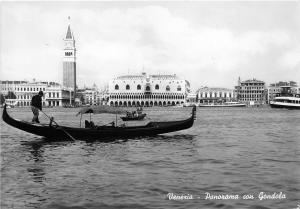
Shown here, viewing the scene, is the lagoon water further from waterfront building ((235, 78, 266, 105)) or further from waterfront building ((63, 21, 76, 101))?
waterfront building ((235, 78, 266, 105))

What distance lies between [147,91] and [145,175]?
93.3 m

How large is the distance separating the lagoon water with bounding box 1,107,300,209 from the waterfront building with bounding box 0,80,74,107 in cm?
8635

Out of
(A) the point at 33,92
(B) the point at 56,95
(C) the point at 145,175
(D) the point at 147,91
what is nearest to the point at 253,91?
(D) the point at 147,91

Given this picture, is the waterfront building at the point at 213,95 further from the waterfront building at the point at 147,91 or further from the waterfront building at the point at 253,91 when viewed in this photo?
the waterfront building at the point at 253,91

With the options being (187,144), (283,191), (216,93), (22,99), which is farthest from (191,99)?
(283,191)

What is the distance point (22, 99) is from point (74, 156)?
3517 inches

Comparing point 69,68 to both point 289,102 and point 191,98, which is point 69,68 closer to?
point 191,98

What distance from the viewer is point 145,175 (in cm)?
828

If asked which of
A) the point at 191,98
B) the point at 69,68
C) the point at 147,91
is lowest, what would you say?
the point at 191,98

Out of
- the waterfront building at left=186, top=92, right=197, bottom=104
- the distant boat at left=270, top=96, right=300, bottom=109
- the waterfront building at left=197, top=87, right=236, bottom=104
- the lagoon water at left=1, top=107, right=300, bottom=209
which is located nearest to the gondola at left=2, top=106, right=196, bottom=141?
the lagoon water at left=1, top=107, right=300, bottom=209

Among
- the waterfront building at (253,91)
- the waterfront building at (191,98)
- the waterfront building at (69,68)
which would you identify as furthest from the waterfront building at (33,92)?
the waterfront building at (253,91)

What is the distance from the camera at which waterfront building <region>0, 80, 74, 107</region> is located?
9594 centimetres

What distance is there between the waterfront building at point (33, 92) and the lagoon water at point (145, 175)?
86.3 m

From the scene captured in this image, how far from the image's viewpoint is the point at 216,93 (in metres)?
103
